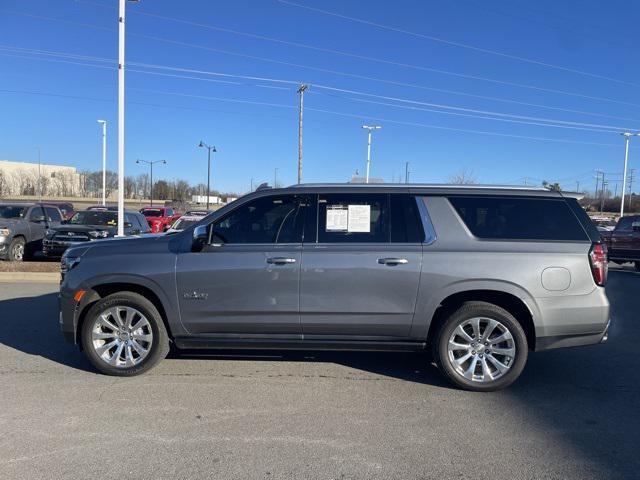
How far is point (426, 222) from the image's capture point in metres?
4.79

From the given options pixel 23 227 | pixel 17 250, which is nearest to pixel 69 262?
pixel 17 250

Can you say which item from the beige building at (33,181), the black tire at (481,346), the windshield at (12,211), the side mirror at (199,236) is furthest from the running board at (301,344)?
the beige building at (33,181)

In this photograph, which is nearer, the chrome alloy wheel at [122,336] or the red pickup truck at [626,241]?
the chrome alloy wheel at [122,336]

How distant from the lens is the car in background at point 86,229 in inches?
516

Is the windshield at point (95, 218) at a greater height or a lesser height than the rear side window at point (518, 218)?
lesser

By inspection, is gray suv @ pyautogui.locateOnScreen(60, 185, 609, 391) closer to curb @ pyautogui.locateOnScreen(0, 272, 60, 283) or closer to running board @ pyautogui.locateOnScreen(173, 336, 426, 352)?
running board @ pyautogui.locateOnScreen(173, 336, 426, 352)

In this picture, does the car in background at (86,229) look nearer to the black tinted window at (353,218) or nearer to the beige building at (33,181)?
the black tinted window at (353,218)

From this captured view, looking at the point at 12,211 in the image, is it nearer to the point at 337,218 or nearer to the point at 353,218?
the point at 337,218

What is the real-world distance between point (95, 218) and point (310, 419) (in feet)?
42.8

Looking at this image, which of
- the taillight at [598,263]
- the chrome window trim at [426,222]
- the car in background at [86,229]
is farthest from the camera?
the car in background at [86,229]

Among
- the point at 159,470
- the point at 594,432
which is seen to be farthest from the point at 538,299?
the point at 159,470

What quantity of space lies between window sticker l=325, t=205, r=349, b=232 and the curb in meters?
8.68

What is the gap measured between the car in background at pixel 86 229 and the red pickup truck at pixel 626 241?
14115 millimetres

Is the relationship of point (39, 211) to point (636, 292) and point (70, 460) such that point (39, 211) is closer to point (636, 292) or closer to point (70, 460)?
point (70, 460)
